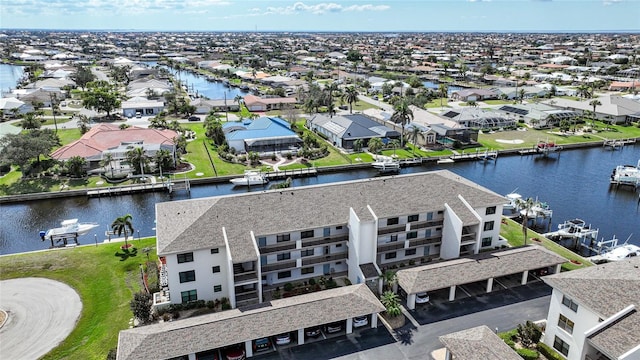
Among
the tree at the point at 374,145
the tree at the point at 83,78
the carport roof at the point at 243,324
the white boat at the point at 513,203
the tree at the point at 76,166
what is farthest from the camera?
the tree at the point at 83,78

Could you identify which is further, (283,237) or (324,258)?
(324,258)

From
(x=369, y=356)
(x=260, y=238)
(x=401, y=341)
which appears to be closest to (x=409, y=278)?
(x=401, y=341)

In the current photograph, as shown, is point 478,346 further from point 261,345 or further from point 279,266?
point 279,266

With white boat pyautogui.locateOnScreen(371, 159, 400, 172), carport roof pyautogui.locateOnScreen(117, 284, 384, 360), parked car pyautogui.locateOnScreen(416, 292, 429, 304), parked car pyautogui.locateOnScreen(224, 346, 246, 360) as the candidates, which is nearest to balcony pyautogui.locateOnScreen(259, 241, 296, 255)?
carport roof pyautogui.locateOnScreen(117, 284, 384, 360)

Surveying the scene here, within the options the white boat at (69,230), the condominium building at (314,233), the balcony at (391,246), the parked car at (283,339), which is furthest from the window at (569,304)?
the white boat at (69,230)

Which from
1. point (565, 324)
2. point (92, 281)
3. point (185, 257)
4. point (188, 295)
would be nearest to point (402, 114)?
point (565, 324)

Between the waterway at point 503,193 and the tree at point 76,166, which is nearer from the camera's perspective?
the waterway at point 503,193

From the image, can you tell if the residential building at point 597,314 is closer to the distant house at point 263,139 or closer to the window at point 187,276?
the window at point 187,276
